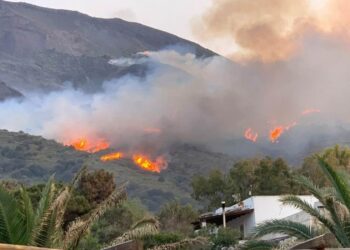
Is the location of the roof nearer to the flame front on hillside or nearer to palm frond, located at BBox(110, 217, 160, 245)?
palm frond, located at BBox(110, 217, 160, 245)

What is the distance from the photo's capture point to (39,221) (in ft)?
31.6

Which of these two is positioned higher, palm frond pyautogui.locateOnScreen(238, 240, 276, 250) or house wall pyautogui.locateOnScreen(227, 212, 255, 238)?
house wall pyautogui.locateOnScreen(227, 212, 255, 238)

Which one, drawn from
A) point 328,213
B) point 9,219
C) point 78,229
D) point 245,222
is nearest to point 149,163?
point 245,222

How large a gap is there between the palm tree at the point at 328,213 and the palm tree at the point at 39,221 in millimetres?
3958

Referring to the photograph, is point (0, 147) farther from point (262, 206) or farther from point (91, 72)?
point (91, 72)

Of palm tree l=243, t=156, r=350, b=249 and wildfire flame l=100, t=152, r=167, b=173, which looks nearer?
palm tree l=243, t=156, r=350, b=249

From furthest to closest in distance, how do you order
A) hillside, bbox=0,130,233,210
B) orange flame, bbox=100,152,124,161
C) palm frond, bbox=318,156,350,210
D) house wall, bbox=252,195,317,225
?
orange flame, bbox=100,152,124,161, hillside, bbox=0,130,233,210, house wall, bbox=252,195,317,225, palm frond, bbox=318,156,350,210

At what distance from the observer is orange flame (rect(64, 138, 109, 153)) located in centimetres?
11459

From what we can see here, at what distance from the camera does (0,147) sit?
9969 centimetres

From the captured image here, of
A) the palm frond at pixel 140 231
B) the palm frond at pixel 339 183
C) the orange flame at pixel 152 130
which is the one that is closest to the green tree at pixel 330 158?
the palm frond at pixel 339 183

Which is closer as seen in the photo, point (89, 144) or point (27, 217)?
point (27, 217)

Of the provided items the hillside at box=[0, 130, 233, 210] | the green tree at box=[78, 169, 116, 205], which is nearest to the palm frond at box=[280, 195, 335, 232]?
the green tree at box=[78, 169, 116, 205]

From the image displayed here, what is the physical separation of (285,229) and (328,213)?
98cm

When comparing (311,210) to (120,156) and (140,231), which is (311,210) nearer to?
(140,231)
